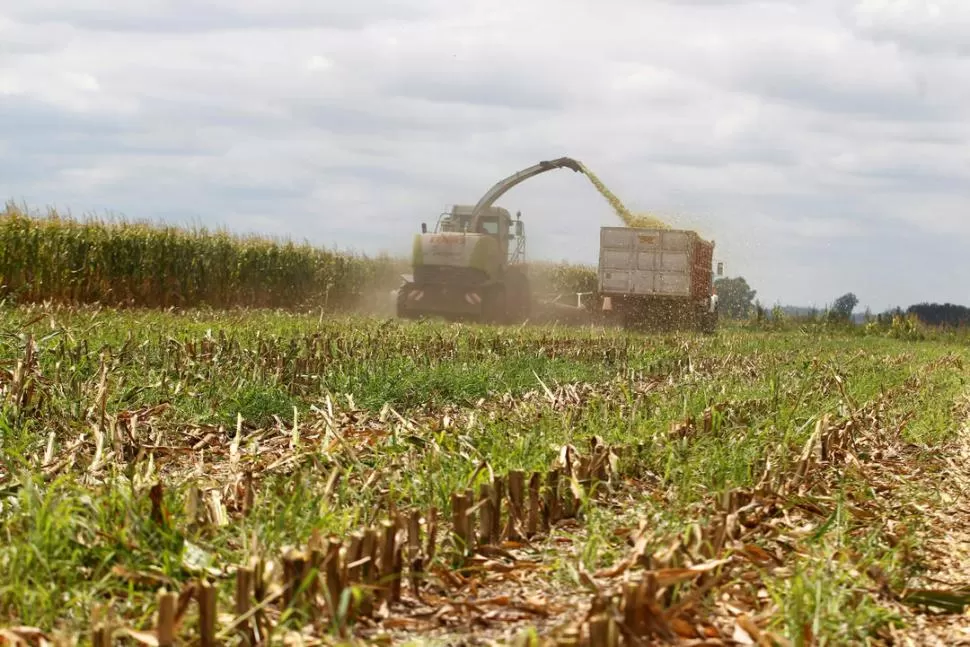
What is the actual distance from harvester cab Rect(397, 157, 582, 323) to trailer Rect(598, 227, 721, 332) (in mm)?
2080

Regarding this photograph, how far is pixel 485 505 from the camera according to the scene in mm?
4332

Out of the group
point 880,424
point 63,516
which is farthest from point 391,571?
point 880,424

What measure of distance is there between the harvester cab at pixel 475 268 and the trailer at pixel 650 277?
2080 mm

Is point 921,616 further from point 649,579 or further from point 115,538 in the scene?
point 115,538

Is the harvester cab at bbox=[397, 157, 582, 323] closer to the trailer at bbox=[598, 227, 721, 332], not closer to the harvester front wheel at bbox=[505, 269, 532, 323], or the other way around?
the harvester front wheel at bbox=[505, 269, 532, 323]

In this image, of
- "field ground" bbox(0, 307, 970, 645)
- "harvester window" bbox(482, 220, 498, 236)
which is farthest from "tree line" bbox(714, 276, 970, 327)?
"field ground" bbox(0, 307, 970, 645)

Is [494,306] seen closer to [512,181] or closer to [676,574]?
[512,181]

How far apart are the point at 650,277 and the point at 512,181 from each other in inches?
148

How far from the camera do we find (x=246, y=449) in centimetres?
616

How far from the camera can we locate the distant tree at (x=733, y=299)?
34281 mm

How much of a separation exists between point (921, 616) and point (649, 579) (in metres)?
1.21

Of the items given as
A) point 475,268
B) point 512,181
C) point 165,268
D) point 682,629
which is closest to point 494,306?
point 475,268

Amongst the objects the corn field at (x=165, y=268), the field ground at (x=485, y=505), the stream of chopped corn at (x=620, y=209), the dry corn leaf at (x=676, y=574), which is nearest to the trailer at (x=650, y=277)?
the stream of chopped corn at (x=620, y=209)

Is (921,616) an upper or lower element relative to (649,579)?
lower
